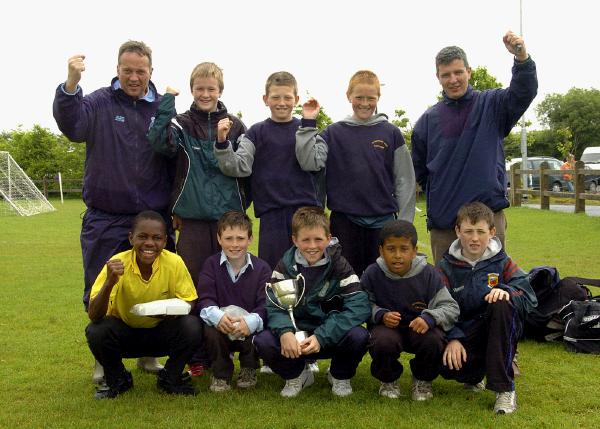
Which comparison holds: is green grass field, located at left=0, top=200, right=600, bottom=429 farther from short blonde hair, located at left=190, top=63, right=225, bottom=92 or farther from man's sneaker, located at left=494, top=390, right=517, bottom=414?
short blonde hair, located at left=190, top=63, right=225, bottom=92

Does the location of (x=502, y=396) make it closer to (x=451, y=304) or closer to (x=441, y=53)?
(x=451, y=304)

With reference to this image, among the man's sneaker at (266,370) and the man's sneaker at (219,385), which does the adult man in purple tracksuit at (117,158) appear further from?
the man's sneaker at (266,370)

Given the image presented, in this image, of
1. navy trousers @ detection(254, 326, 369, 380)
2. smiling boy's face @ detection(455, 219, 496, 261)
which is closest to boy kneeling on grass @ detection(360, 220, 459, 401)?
navy trousers @ detection(254, 326, 369, 380)

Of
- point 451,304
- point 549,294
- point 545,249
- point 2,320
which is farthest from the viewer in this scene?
point 545,249

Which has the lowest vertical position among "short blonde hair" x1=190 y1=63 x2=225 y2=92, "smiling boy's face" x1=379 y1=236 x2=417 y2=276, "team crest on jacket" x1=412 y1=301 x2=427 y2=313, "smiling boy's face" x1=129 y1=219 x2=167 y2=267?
"team crest on jacket" x1=412 y1=301 x2=427 y2=313

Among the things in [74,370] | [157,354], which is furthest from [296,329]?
[74,370]

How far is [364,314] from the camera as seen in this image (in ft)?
15.8

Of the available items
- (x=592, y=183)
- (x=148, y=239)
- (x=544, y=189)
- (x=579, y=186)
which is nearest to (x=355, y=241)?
(x=148, y=239)

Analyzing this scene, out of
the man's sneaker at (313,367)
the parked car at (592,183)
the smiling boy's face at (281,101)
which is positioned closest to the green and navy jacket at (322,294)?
the man's sneaker at (313,367)

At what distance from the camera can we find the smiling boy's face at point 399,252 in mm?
4742

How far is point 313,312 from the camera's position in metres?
4.98

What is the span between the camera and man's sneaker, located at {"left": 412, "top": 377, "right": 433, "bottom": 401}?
15.4 feet

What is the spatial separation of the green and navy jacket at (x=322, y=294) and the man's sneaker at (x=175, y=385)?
0.74 m

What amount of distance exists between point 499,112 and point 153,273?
9.61 ft
